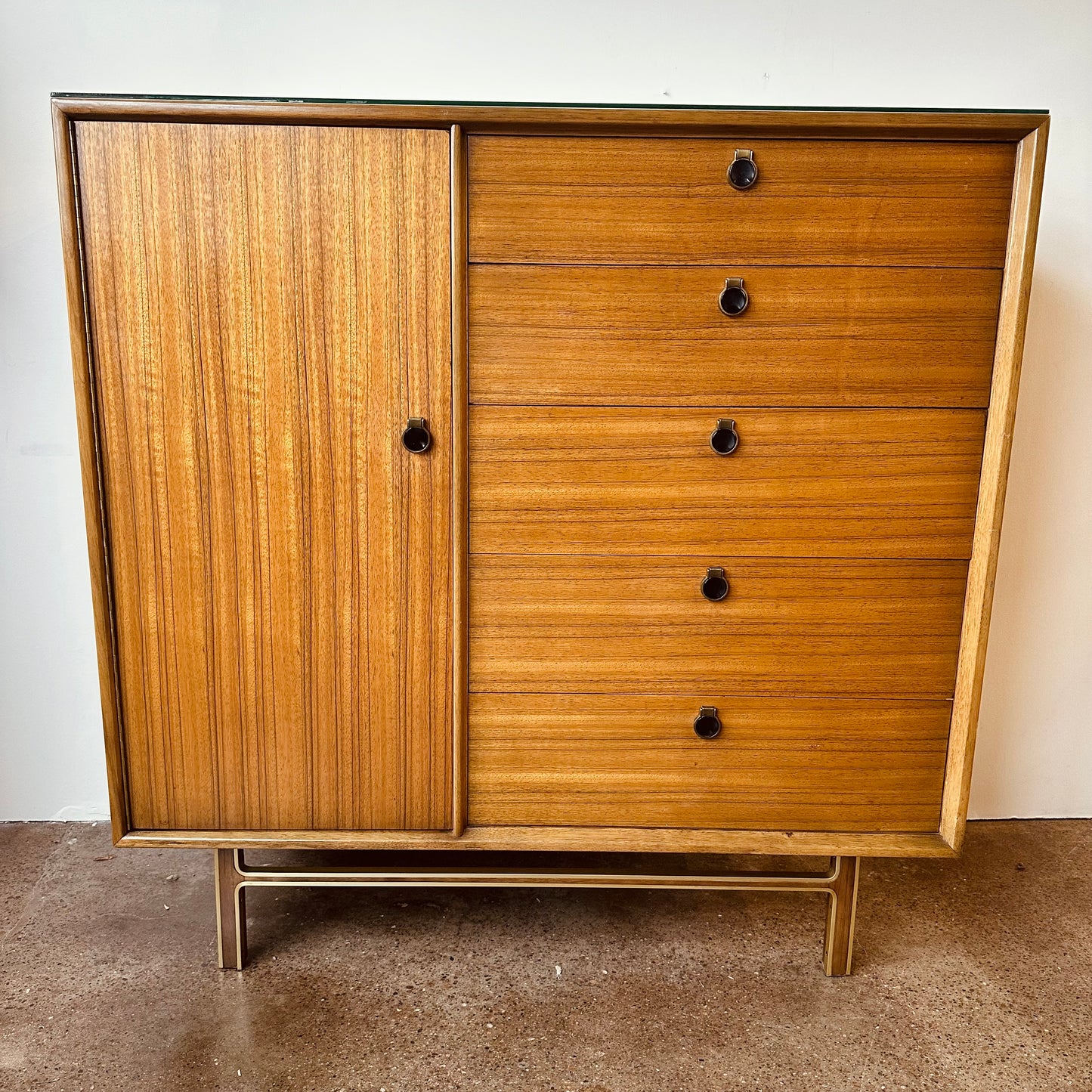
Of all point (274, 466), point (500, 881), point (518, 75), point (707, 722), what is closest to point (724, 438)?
point (707, 722)

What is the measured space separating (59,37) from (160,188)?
0.79 metres

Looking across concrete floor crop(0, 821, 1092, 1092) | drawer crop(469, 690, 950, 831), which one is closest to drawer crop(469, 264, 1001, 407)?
drawer crop(469, 690, 950, 831)

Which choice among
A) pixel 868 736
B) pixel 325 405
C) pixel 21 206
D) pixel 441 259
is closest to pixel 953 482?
pixel 868 736

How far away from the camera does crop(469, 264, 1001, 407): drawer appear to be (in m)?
1.16

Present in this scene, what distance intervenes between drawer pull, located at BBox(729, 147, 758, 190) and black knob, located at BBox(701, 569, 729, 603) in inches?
21.7

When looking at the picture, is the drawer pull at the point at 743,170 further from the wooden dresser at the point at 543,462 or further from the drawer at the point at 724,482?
the drawer at the point at 724,482

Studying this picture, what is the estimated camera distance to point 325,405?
3.91ft

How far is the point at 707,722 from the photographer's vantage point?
129 cm

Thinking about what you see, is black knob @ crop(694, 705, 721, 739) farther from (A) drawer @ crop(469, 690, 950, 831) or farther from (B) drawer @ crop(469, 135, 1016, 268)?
(B) drawer @ crop(469, 135, 1016, 268)

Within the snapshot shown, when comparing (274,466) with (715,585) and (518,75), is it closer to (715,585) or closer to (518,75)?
(715,585)

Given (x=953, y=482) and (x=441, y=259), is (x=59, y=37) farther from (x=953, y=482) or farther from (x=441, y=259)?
(x=953, y=482)

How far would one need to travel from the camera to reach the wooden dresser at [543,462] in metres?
1.13

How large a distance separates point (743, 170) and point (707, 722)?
2.68 feet

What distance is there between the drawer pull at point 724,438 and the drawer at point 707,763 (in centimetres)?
38
